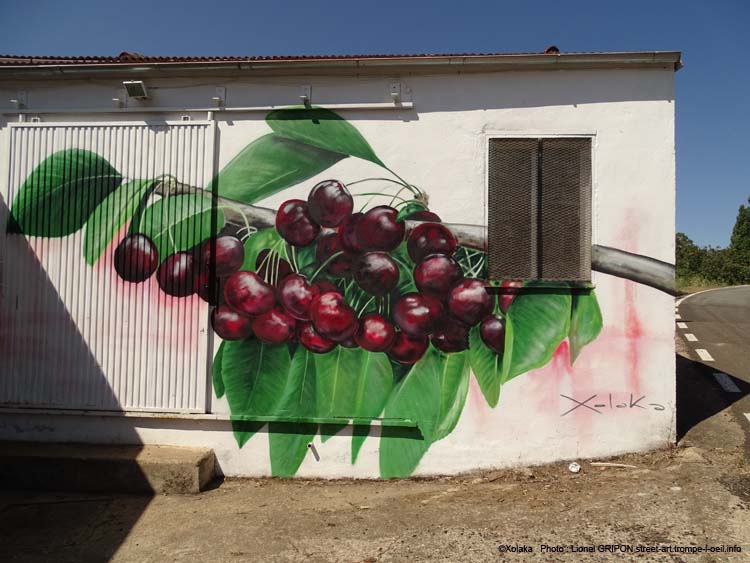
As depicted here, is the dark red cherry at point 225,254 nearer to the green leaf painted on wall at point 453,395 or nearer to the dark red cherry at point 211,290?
the dark red cherry at point 211,290

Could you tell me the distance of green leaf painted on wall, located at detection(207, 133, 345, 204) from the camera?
5.27m

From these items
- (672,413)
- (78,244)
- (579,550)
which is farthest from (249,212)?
(672,413)

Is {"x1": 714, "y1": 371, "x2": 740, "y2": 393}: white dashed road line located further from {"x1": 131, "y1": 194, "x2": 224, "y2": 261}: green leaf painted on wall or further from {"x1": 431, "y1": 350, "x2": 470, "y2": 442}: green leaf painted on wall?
{"x1": 131, "y1": 194, "x2": 224, "y2": 261}: green leaf painted on wall

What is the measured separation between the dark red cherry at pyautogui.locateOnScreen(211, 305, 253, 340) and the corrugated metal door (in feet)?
0.44

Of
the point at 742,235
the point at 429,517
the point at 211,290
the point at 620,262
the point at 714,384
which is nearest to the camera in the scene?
the point at 429,517

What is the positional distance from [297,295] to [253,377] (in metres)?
0.95

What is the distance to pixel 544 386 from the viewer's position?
5.09m

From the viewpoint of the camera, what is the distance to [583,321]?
509 cm

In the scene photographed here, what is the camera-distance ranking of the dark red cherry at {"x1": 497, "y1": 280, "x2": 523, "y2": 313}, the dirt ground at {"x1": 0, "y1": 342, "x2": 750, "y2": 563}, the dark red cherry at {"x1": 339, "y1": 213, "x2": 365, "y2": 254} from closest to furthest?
the dirt ground at {"x1": 0, "y1": 342, "x2": 750, "y2": 563} < the dark red cherry at {"x1": 497, "y1": 280, "x2": 523, "y2": 313} < the dark red cherry at {"x1": 339, "y1": 213, "x2": 365, "y2": 254}

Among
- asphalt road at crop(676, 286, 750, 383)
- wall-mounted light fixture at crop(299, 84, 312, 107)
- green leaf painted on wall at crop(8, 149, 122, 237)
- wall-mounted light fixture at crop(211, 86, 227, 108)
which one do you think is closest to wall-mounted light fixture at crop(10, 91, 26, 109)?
green leaf painted on wall at crop(8, 149, 122, 237)

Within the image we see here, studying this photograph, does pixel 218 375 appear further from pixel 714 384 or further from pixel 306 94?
pixel 714 384

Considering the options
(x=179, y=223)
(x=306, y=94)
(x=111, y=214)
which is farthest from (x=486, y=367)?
(x=111, y=214)

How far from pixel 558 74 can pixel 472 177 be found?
135cm
